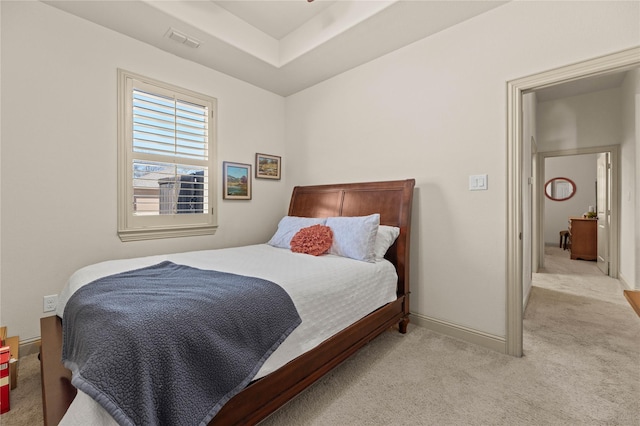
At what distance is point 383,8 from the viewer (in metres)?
2.23

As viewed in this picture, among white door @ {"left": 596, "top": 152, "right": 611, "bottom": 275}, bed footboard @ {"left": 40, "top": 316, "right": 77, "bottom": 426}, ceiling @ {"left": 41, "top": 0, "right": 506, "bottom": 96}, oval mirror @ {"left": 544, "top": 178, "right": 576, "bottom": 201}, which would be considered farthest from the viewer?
oval mirror @ {"left": 544, "top": 178, "right": 576, "bottom": 201}

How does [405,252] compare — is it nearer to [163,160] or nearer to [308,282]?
[308,282]

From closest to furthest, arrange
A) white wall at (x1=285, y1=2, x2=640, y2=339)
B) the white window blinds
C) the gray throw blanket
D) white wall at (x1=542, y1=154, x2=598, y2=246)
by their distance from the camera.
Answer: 1. the gray throw blanket
2. white wall at (x1=285, y1=2, x2=640, y2=339)
3. the white window blinds
4. white wall at (x1=542, y1=154, x2=598, y2=246)

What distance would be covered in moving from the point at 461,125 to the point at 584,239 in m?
5.32

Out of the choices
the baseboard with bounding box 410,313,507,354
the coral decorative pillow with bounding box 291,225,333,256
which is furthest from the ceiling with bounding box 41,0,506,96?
the baseboard with bounding box 410,313,507,354

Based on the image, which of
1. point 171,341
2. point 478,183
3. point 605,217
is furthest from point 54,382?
point 605,217

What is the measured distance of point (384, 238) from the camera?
2514 millimetres

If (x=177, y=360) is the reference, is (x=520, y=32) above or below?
above

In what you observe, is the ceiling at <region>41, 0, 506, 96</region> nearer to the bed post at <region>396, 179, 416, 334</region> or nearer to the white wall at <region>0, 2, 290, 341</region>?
the white wall at <region>0, 2, 290, 341</region>

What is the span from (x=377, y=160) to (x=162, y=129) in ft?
7.05

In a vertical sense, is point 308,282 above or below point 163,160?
below

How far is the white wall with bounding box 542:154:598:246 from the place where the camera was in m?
7.04

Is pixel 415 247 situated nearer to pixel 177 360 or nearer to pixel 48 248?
pixel 177 360

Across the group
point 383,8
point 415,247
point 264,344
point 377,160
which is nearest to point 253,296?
point 264,344
